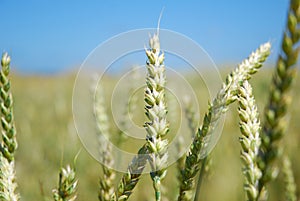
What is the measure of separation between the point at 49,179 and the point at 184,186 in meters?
2.24

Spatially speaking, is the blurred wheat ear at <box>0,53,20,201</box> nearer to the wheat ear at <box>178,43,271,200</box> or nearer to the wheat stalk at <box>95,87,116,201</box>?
the wheat stalk at <box>95,87,116,201</box>

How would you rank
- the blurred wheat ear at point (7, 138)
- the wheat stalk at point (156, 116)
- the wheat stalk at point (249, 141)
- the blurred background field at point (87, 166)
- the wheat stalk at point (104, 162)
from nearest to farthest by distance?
the wheat stalk at point (249, 141) → the wheat stalk at point (156, 116) → the blurred wheat ear at point (7, 138) → the wheat stalk at point (104, 162) → the blurred background field at point (87, 166)

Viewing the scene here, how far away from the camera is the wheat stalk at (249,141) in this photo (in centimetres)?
48

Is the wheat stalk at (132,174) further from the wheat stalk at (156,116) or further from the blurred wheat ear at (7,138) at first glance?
the blurred wheat ear at (7,138)

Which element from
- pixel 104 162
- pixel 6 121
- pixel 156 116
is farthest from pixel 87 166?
pixel 156 116

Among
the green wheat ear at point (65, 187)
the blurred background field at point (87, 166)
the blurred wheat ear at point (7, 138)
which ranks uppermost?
the blurred background field at point (87, 166)

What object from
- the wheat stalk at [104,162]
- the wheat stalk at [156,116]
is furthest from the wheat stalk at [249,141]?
the wheat stalk at [104,162]

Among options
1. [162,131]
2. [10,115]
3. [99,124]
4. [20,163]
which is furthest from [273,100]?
[20,163]

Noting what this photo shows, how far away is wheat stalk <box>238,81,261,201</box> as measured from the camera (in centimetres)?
48

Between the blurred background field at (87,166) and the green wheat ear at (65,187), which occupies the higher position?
the blurred background field at (87,166)

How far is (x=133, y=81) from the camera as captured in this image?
1.78 m

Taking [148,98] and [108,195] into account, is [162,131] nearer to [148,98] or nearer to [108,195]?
[148,98]

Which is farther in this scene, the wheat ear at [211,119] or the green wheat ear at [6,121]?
the green wheat ear at [6,121]

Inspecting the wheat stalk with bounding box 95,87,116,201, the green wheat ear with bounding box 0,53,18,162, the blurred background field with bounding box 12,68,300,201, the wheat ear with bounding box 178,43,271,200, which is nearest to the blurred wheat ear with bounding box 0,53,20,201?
the green wheat ear with bounding box 0,53,18,162
